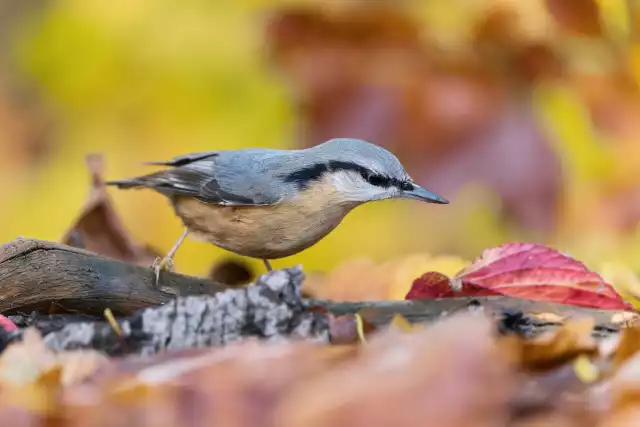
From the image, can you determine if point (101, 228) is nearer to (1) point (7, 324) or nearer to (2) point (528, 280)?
(1) point (7, 324)

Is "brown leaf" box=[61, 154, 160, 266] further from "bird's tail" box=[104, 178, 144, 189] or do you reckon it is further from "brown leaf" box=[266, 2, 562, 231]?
"brown leaf" box=[266, 2, 562, 231]

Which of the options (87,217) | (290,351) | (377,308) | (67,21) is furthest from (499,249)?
(67,21)

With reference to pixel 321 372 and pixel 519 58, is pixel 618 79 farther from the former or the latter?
pixel 321 372

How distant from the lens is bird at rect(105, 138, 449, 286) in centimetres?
188

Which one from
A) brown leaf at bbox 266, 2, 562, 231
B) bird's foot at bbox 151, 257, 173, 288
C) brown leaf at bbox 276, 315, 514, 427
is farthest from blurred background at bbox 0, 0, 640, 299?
brown leaf at bbox 276, 315, 514, 427

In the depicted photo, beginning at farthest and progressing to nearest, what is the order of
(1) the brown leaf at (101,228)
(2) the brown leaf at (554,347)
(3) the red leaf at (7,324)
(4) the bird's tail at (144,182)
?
(4) the bird's tail at (144,182)
(1) the brown leaf at (101,228)
(3) the red leaf at (7,324)
(2) the brown leaf at (554,347)

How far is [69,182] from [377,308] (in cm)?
242

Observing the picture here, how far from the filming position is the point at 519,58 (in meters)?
2.64

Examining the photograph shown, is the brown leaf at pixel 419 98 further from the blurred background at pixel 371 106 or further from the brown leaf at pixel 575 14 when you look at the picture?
the brown leaf at pixel 575 14

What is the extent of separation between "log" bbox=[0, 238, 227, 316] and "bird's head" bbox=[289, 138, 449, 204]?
0.68 metres

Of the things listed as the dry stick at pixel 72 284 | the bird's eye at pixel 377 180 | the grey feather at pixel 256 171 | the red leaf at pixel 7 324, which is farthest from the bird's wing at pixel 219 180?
the red leaf at pixel 7 324

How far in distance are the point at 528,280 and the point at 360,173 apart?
1.95ft

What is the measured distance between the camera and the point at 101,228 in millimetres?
2072

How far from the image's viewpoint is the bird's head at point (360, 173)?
188 centimetres
